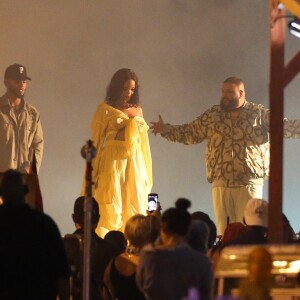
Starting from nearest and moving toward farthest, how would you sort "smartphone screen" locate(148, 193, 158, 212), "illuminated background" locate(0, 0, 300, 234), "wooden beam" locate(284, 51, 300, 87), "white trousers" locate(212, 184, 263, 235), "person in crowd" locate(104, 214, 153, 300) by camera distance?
"person in crowd" locate(104, 214, 153, 300) → "wooden beam" locate(284, 51, 300, 87) → "smartphone screen" locate(148, 193, 158, 212) → "white trousers" locate(212, 184, 263, 235) → "illuminated background" locate(0, 0, 300, 234)

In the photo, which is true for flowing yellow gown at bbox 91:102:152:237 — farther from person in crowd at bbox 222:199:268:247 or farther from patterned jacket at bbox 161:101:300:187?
person in crowd at bbox 222:199:268:247

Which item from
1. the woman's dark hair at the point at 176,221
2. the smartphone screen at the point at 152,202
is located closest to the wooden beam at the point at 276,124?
the woman's dark hair at the point at 176,221

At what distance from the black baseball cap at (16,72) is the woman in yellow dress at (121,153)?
43.9 inches

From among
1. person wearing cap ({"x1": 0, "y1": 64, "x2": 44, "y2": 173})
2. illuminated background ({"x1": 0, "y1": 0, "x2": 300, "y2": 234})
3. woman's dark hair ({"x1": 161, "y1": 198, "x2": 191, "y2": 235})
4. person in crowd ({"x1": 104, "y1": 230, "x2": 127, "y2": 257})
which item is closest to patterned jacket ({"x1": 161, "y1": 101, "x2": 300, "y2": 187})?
illuminated background ({"x1": 0, "y1": 0, "x2": 300, "y2": 234})

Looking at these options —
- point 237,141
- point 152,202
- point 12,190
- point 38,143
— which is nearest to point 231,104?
point 237,141

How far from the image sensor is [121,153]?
48.0ft

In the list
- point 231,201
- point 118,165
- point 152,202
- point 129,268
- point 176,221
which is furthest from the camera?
point 231,201

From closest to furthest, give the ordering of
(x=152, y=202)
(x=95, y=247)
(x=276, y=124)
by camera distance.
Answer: (x=276, y=124) → (x=95, y=247) → (x=152, y=202)

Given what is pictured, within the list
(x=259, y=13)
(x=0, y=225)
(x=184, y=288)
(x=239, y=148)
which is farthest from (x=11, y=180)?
(x=259, y=13)

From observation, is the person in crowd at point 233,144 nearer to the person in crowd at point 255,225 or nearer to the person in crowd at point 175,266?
the person in crowd at point 255,225

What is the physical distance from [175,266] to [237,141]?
8.71m

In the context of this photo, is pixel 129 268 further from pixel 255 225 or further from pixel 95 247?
pixel 255 225

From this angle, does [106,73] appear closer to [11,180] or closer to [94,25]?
[94,25]

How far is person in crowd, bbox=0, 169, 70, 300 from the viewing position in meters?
6.26
